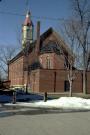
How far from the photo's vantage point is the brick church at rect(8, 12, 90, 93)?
6619 centimetres

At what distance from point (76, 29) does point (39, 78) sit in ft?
52.7

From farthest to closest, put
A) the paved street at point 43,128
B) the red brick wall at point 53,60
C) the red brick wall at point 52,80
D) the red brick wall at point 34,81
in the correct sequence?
1. the red brick wall at point 53,60
2. the red brick wall at point 34,81
3. the red brick wall at point 52,80
4. the paved street at point 43,128

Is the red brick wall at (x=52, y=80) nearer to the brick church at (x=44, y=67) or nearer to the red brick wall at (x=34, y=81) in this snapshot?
the brick church at (x=44, y=67)

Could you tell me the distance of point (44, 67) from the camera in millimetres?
77625

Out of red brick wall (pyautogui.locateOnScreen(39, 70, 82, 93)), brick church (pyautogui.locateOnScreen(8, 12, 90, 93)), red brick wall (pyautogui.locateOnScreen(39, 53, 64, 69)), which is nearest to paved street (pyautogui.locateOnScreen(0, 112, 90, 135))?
brick church (pyautogui.locateOnScreen(8, 12, 90, 93))

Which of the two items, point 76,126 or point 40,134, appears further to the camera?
point 76,126

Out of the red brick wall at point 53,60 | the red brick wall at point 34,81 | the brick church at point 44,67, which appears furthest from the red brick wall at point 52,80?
the red brick wall at point 53,60

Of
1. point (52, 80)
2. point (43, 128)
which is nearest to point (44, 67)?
point (52, 80)

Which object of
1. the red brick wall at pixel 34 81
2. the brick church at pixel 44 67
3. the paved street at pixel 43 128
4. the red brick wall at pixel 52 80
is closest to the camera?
the paved street at pixel 43 128

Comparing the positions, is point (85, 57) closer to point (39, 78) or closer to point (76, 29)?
point (76, 29)

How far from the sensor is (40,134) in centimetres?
1327

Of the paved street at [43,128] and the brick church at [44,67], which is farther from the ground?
the brick church at [44,67]

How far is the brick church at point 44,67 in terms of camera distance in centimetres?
6619

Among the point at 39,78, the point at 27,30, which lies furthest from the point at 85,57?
the point at 27,30
